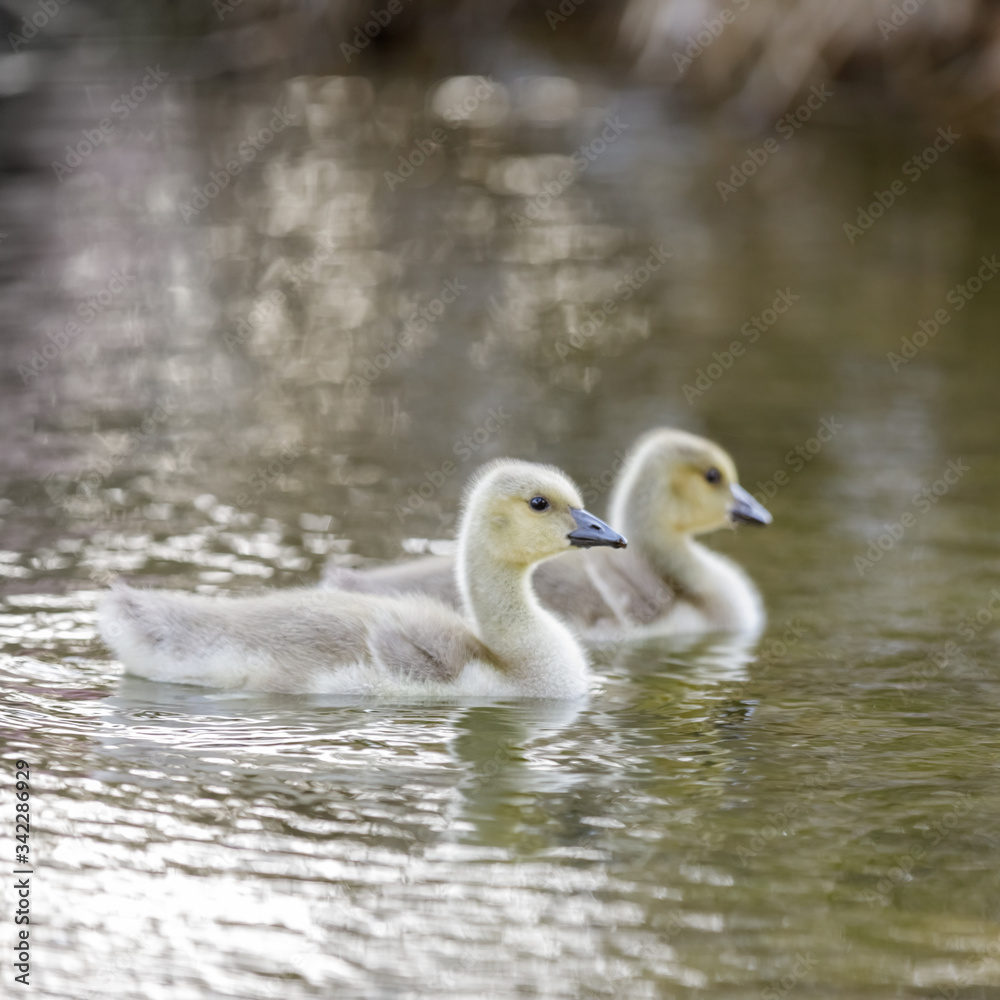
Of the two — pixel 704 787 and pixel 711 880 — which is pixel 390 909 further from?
pixel 704 787

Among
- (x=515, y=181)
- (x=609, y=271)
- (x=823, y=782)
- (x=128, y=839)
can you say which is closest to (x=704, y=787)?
(x=823, y=782)

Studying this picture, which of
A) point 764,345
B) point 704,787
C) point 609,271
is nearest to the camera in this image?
point 704,787

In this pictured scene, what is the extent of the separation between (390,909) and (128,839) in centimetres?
77

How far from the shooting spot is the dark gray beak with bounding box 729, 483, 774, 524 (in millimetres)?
7414

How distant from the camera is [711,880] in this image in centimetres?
469

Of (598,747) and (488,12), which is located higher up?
(488,12)
